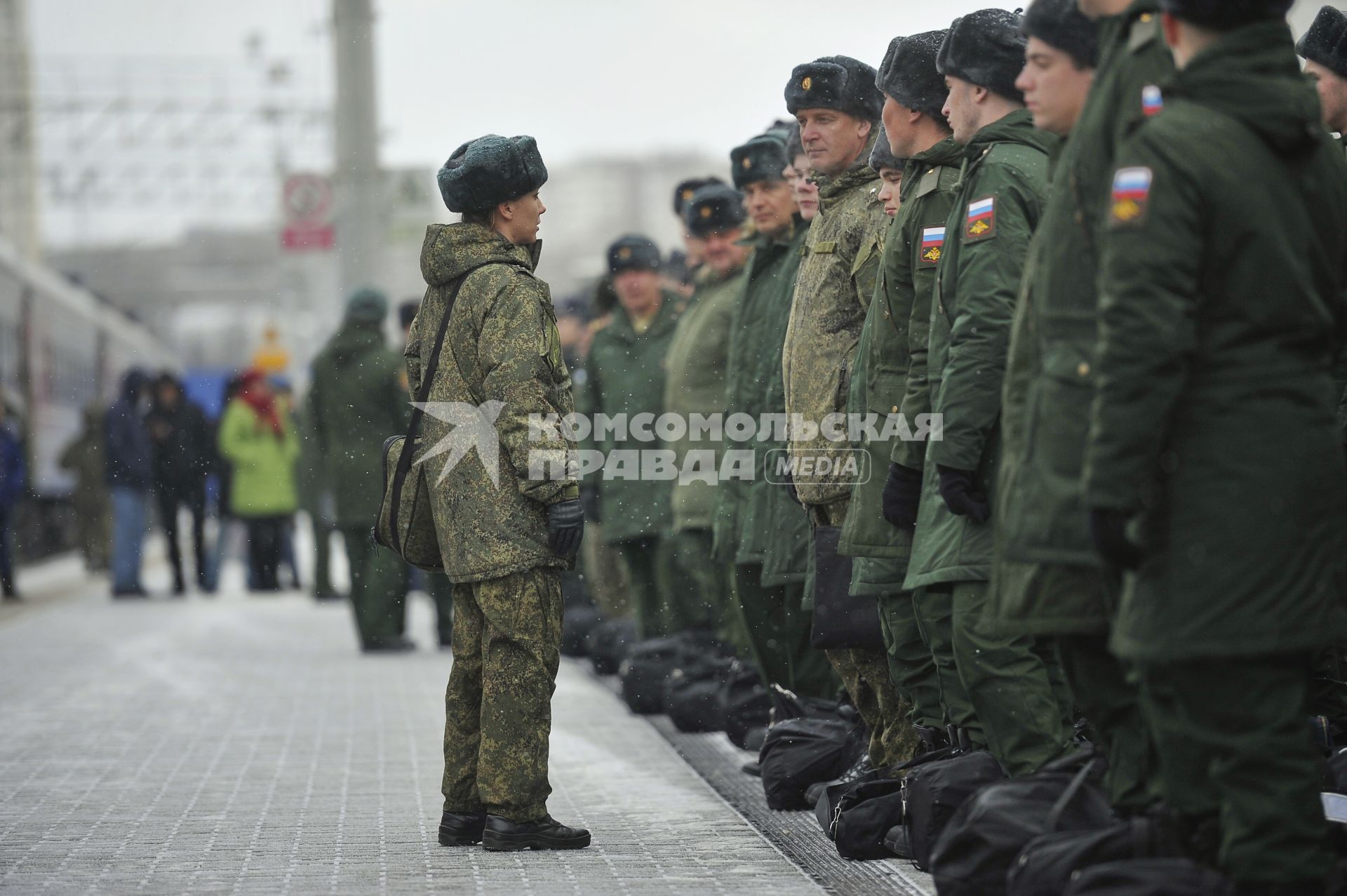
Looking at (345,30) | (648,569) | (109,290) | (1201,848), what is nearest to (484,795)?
(1201,848)

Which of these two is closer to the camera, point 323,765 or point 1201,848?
point 1201,848

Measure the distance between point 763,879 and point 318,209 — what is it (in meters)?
18.0

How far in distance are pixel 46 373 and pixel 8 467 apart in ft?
34.8

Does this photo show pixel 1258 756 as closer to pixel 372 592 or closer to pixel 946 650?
pixel 946 650

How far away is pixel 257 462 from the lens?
20656 millimetres

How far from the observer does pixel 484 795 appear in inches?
243

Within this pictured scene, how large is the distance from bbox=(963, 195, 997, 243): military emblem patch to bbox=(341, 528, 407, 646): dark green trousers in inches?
330

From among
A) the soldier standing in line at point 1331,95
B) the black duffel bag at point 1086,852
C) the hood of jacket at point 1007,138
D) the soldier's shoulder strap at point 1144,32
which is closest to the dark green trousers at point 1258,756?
the black duffel bag at point 1086,852

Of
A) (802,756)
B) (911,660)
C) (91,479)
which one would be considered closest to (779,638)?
(802,756)

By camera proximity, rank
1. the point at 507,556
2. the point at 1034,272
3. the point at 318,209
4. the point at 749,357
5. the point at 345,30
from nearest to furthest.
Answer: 1. the point at 1034,272
2. the point at 507,556
3. the point at 749,357
4. the point at 345,30
5. the point at 318,209

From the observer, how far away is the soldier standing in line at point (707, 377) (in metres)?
9.52

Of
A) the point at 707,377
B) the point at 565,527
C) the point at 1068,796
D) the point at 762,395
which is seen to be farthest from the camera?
the point at 707,377

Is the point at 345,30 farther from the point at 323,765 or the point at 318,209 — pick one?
the point at 323,765

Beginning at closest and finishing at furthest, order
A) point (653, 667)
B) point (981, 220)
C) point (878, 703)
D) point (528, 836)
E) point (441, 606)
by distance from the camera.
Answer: point (981, 220)
point (528, 836)
point (878, 703)
point (653, 667)
point (441, 606)
